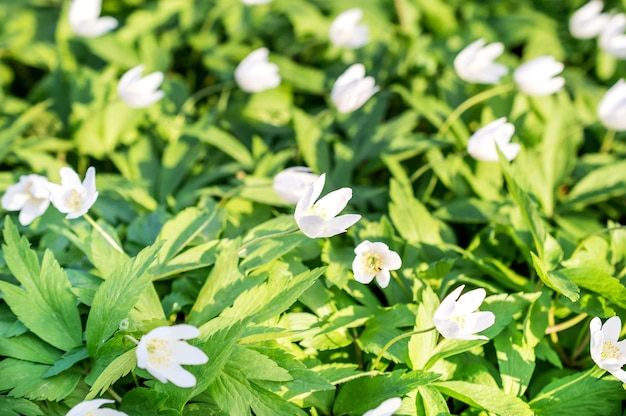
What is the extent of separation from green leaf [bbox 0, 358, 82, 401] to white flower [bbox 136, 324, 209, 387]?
392 millimetres

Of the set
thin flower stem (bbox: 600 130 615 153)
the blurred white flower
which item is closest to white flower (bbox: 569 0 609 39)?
the blurred white flower

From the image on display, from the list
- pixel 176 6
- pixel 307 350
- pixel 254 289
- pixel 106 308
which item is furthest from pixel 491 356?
pixel 176 6

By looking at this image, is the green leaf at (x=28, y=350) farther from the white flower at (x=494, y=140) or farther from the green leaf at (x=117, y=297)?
the white flower at (x=494, y=140)

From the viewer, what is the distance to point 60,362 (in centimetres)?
174

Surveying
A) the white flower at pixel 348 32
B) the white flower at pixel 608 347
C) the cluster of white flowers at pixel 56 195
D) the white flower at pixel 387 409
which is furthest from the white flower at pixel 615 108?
the cluster of white flowers at pixel 56 195

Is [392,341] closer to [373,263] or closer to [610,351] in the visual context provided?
[373,263]

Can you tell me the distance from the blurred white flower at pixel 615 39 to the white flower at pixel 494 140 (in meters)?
1.02

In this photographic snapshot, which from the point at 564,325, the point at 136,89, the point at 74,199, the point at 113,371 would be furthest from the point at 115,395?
the point at 564,325

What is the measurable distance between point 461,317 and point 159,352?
797 millimetres

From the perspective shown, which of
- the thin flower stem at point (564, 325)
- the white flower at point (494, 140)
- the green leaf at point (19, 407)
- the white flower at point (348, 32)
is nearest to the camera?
the green leaf at point (19, 407)

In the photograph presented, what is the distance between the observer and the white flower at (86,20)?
296 cm

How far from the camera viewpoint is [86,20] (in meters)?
2.98

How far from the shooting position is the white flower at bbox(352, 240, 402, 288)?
1.80m

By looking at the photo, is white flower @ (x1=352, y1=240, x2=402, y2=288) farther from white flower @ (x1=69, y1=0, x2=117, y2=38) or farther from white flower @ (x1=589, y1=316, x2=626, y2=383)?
white flower @ (x1=69, y1=0, x2=117, y2=38)
